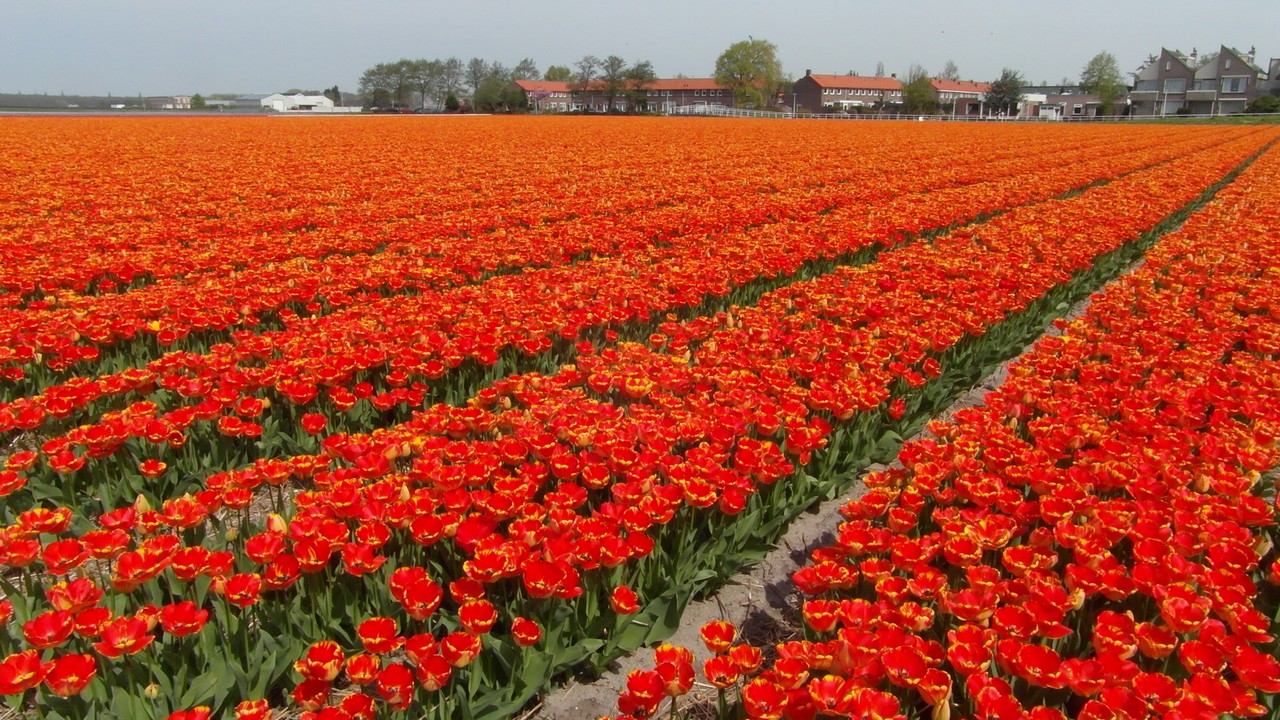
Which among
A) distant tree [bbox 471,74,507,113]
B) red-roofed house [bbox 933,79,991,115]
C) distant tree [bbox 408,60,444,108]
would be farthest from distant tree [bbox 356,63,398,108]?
red-roofed house [bbox 933,79,991,115]

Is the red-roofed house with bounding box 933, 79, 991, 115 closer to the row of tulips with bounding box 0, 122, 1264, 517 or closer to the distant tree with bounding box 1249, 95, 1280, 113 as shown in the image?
the distant tree with bounding box 1249, 95, 1280, 113

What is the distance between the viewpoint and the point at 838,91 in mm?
118250

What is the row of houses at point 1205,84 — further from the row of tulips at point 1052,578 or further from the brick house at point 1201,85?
the row of tulips at point 1052,578

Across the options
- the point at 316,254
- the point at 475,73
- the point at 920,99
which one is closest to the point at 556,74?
the point at 475,73

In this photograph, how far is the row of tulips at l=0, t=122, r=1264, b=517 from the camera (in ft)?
13.3

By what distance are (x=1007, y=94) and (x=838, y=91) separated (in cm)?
2679

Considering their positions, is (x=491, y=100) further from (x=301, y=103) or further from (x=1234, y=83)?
(x=1234, y=83)

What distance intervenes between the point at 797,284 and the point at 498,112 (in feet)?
289

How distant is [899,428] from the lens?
500 centimetres

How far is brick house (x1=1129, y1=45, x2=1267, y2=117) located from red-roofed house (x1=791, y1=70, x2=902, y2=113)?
3318cm

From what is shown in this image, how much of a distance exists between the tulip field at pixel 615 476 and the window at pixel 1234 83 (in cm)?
12211

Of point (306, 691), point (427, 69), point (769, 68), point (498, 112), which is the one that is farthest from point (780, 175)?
point (427, 69)

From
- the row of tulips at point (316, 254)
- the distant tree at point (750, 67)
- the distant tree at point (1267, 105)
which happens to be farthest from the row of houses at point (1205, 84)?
the row of tulips at point (316, 254)

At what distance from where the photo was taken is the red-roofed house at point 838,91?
376 ft
